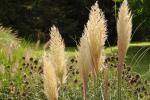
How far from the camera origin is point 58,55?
2.30m

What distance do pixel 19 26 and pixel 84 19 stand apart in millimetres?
3298

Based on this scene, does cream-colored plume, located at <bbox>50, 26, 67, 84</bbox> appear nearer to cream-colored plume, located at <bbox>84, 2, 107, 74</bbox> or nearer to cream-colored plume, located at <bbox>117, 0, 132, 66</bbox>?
cream-colored plume, located at <bbox>84, 2, 107, 74</bbox>

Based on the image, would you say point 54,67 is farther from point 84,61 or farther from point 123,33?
point 123,33

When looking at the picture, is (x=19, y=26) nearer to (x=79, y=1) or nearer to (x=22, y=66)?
(x=79, y=1)

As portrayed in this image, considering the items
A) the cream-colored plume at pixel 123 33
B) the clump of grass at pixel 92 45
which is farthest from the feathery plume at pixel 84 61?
the cream-colored plume at pixel 123 33

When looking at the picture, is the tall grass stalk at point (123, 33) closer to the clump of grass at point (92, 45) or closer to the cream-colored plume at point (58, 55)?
the clump of grass at point (92, 45)

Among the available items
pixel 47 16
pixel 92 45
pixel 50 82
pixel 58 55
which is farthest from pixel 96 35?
pixel 47 16

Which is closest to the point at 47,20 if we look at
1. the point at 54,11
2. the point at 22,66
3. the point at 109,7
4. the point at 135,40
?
the point at 54,11

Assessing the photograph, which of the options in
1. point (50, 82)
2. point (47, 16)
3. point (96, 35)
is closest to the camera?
point (50, 82)

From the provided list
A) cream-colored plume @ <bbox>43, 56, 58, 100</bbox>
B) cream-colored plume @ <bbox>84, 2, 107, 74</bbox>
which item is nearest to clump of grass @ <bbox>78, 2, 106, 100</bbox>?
cream-colored plume @ <bbox>84, 2, 107, 74</bbox>

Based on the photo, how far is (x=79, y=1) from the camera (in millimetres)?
23516

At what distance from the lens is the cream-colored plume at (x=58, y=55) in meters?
2.28

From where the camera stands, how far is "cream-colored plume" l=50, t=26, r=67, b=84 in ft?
7.48

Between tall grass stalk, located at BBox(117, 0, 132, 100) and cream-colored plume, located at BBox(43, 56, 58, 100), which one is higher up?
tall grass stalk, located at BBox(117, 0, 132, 100)
